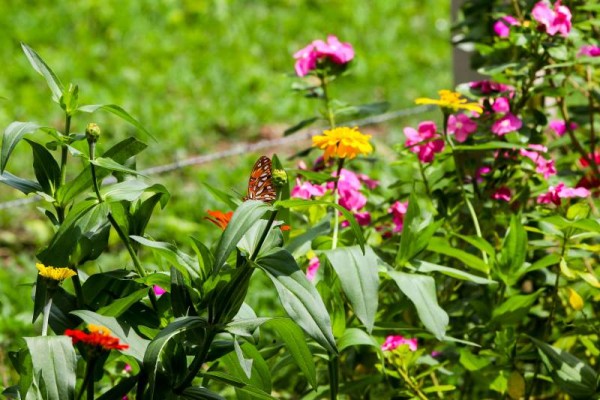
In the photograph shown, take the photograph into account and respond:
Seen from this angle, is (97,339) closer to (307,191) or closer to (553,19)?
(307,191)

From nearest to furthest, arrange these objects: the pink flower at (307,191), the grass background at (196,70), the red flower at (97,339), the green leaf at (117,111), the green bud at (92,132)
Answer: the red flower at (97,339), the green bud at (92,132), the green leaf at (117,111), the pink flower at (307,191), the grass background at (196,70)

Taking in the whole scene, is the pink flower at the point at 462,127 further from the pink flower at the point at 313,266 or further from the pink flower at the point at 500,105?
the pink flower at the point at 313,266

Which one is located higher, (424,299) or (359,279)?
(359,279)

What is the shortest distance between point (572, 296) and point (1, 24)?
436 centimetres

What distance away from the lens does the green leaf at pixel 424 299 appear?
6.29 ft

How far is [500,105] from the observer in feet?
8.30

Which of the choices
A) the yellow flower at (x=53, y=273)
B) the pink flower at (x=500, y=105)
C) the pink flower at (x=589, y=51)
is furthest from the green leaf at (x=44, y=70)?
the pink flower at (x=589, y=51)

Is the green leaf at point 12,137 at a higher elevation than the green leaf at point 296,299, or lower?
higher

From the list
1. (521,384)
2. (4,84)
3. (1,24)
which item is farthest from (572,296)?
(1,24)

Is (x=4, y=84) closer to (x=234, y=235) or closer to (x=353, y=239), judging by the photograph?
(x=353, y=239)

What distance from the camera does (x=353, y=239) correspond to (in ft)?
7.30

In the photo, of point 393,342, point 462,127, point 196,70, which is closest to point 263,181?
point 393,342

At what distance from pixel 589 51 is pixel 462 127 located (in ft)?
1.39

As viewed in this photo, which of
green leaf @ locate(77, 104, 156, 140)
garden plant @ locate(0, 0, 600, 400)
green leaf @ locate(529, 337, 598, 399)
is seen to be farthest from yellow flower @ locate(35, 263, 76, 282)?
green leaf @ locate(529, 337, 598, 399)
